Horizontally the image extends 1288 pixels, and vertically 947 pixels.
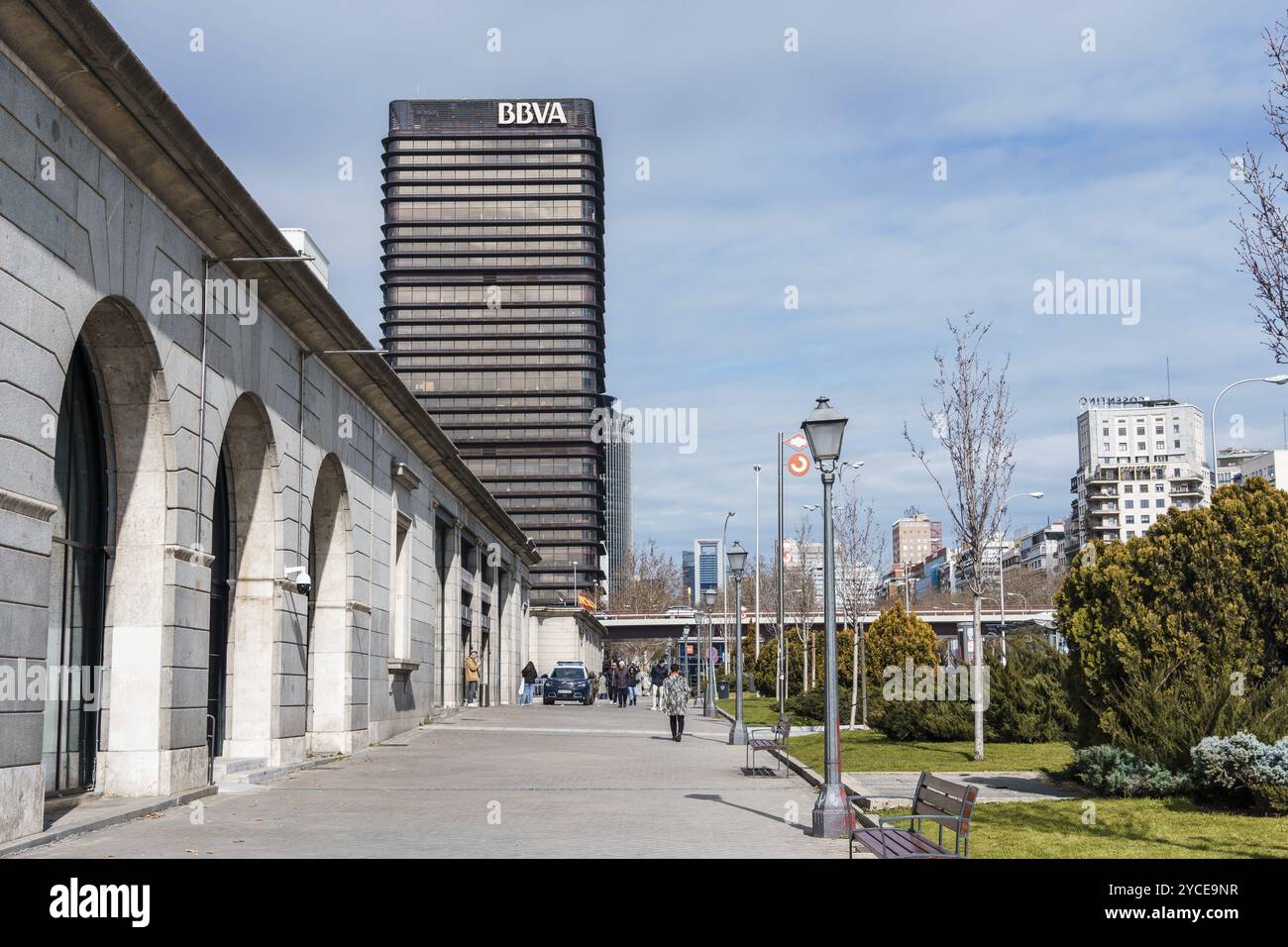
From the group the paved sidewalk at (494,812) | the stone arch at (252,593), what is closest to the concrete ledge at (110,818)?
the paved sidewalk at (494,812)

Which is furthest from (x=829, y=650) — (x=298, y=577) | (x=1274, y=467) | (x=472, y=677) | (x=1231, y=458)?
(x=1231, y=458)

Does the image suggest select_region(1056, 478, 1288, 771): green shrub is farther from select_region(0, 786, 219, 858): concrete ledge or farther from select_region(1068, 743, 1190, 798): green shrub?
select_region(0, 786, 219, 858): concrete ledge

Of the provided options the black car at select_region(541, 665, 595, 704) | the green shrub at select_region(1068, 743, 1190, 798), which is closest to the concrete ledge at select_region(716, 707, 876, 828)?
the green shrub at select_region(1068, 743, 1190, 798)

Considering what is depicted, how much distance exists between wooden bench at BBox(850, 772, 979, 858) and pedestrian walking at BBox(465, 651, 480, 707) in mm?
29052

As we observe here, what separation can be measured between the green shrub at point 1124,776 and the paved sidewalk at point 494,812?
3.42m

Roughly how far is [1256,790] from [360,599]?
16665 millimetres

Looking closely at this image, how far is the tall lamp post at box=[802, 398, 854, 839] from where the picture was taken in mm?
12633

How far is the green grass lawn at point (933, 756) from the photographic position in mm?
19547

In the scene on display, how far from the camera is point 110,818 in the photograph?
12.6 m

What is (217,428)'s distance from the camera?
54.1 ft

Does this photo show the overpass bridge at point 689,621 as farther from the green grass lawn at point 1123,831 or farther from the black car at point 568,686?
the green grass lawn at point 1123,831
